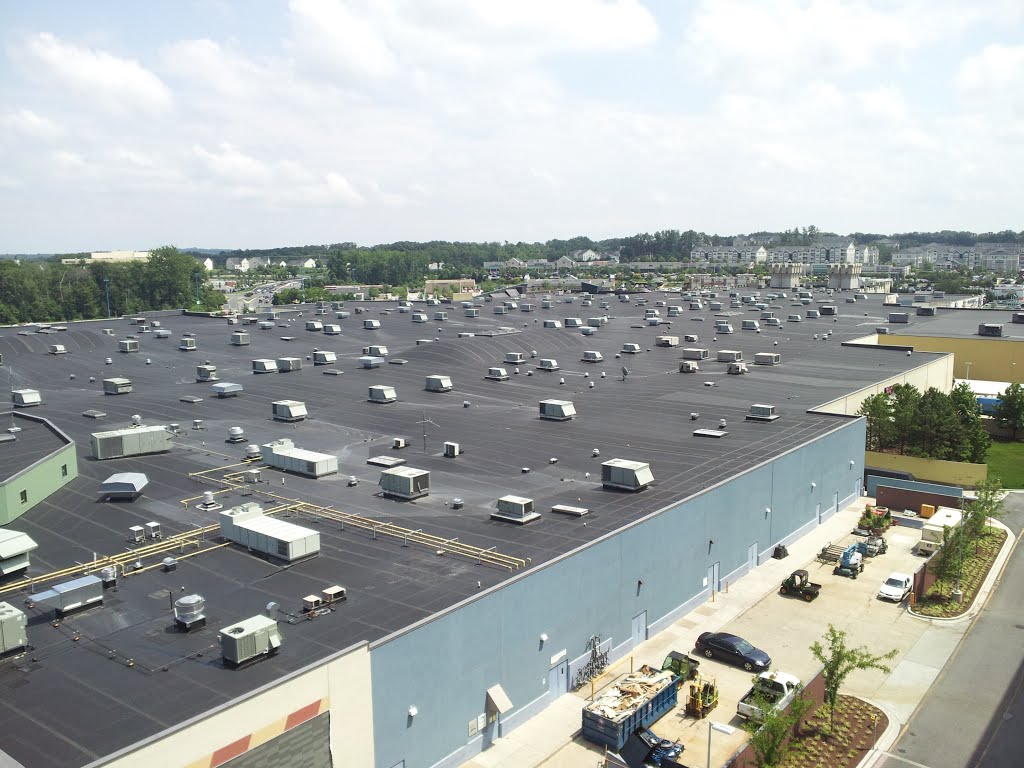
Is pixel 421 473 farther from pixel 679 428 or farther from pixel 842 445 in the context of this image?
pixel 842 445

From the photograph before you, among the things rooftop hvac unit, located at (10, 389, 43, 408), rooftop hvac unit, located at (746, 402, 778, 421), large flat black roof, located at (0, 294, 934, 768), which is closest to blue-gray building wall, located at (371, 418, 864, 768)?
large flat black roof, located at (0, 294, 934, 768)

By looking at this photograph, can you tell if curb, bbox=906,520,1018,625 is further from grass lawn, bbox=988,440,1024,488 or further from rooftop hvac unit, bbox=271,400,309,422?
rooftop hvac unit, bbox=271,400,309,422

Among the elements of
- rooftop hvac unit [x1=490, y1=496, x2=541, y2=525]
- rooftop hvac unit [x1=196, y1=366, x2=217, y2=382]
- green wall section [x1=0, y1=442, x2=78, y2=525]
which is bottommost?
rooftop hvac unit [x1=490, y1=496, x2=541, y2=525]

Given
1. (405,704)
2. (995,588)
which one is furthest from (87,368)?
(995,588)

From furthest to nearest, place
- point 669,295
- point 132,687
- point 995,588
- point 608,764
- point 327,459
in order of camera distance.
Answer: point 669,295, point 995,588, point 327,459, point 608,764, point 132,687

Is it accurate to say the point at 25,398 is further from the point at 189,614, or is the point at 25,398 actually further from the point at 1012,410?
the point at 1012,410

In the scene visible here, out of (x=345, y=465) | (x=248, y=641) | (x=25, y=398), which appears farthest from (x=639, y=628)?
(x=25, y=398)
